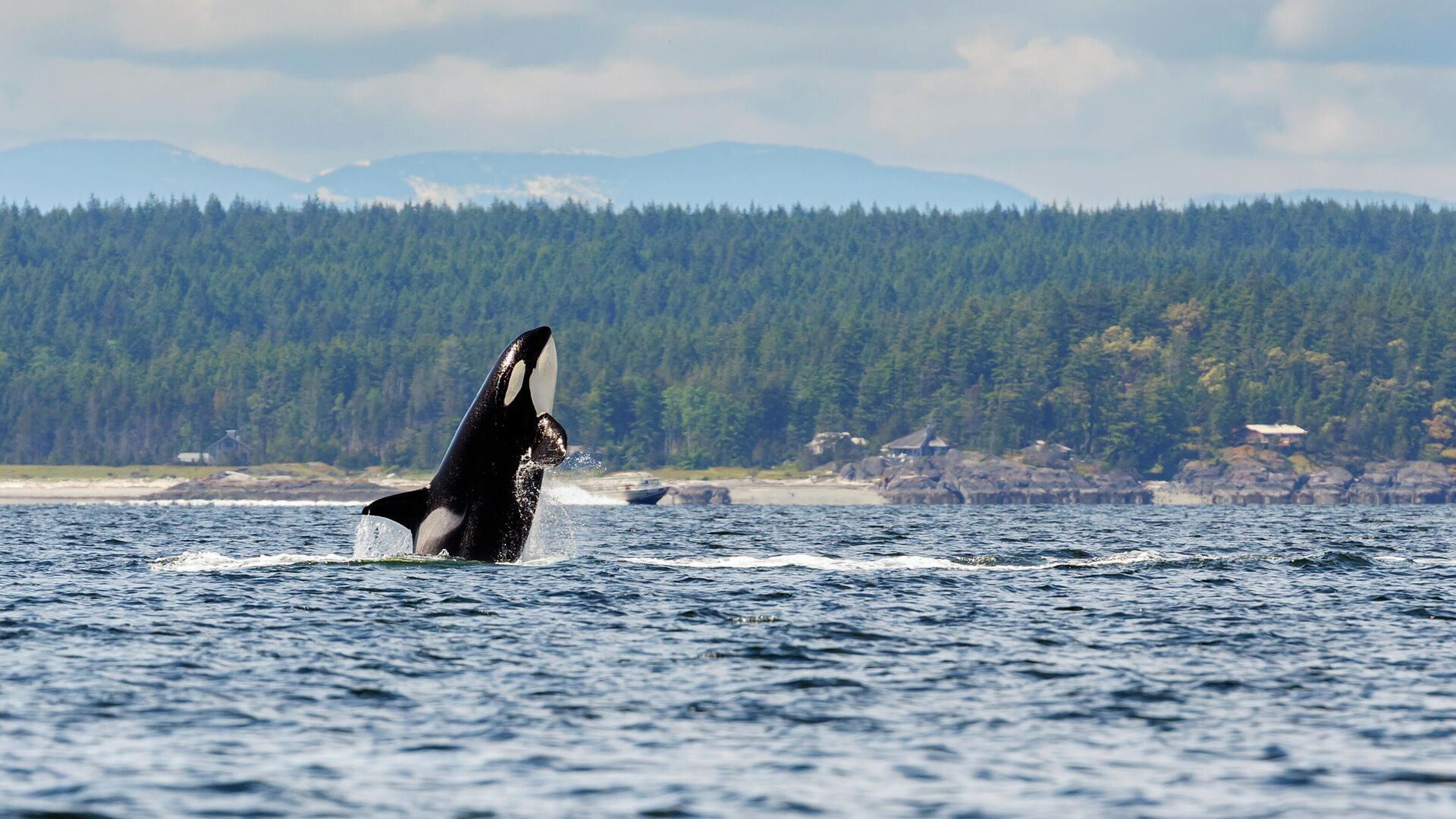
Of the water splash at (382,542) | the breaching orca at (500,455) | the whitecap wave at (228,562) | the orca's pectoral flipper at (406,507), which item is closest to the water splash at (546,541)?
the breaching orca at (500,455)

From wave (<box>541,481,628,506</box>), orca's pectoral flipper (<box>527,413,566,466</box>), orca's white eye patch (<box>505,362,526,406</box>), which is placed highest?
orca's white eye patch (<box>505,362,526,406</box>)

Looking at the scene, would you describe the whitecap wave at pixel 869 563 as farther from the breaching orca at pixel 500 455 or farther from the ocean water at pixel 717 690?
the breaching orca at pixel 500 455

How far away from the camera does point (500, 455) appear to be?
33562 millimetres

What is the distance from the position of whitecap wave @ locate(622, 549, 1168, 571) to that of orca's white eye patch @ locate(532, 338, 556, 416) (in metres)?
10.9

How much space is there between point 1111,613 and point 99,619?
57.1ft

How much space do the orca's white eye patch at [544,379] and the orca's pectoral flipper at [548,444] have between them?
0.30 metres

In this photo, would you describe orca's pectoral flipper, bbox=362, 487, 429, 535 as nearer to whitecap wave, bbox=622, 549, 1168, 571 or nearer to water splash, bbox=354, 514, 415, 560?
water splash, bbox=354, 514, 415, 560

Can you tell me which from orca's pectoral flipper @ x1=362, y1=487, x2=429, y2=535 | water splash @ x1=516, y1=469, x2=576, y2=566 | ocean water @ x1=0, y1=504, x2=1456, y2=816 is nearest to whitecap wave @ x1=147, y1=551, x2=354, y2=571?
ocean water @ x1=0, y1=504, x2=1456, y2=816

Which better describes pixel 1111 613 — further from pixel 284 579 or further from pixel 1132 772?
pixel 284 579

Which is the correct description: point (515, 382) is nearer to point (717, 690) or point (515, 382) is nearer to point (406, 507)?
point (406, 507)

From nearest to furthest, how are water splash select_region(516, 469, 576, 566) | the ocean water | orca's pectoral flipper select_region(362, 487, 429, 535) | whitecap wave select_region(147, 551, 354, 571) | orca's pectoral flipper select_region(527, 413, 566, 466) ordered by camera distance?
the ocean water, orca's pectoral flipper select_region(527, 413, 566, 466), orca's pectoral flipper select_region(362, 487, 429, 535), water splash select_region(516, 469, 576, 566), whitecap wave select_region(147, 551, 354, 571)

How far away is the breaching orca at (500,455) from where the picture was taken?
33.3 m

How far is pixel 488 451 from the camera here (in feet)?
110

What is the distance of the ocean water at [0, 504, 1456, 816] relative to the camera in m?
17.6
